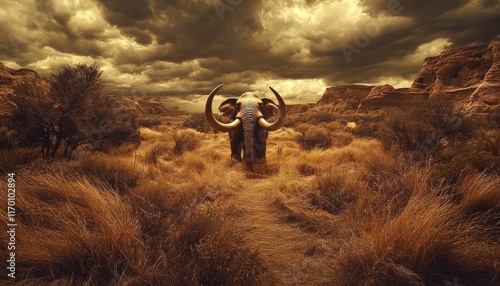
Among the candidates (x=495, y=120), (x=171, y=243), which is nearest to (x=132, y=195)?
(x=171, y=243)

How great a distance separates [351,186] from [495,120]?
16.6 metres

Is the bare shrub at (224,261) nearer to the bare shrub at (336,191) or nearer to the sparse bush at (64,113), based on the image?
the bare shrub at (336,191)

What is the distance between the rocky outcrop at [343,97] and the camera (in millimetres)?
98562

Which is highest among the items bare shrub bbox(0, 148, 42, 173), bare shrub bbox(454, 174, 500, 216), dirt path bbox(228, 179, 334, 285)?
bare shrub bbox(0, 148, 42, 173)

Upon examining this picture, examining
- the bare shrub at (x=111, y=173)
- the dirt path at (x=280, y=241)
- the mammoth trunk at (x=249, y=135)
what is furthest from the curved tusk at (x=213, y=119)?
the dirt path at (x=280, y=241)

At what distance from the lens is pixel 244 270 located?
195 cm

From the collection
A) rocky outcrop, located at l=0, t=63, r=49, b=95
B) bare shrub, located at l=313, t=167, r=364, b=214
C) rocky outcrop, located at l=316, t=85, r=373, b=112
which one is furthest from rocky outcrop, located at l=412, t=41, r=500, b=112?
rocky outcrop, located at l=0, t=63, r=49, b=95

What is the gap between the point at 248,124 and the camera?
7.05m

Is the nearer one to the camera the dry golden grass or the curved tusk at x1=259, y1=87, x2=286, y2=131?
the dry golden grass

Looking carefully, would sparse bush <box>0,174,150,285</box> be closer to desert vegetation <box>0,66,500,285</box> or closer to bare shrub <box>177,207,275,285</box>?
desert vegetation <box>0,66,500,285</box>

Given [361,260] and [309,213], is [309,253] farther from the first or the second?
[309,213]

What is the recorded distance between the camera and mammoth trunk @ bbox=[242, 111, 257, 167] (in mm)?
6707

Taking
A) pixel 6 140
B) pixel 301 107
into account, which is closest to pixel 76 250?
pixel 6 140

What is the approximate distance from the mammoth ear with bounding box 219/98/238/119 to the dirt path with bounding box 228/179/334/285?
4289mm
